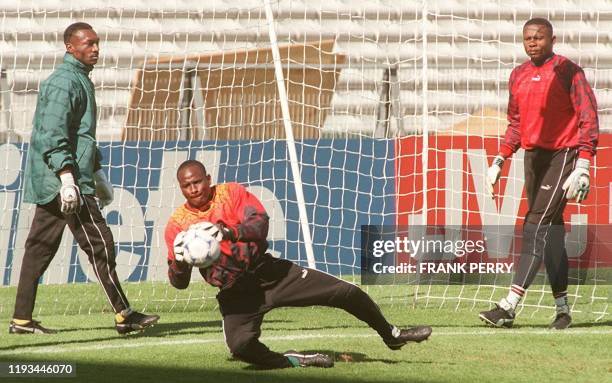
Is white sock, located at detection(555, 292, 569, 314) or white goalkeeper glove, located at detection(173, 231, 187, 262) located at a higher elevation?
white goalkeeper glove, located at detection(173, 231, 187, 262)

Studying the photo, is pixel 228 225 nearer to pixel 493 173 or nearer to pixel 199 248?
pixel 199 248

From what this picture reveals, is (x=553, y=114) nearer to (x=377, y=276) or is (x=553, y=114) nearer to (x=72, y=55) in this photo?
(x=72, y=55)

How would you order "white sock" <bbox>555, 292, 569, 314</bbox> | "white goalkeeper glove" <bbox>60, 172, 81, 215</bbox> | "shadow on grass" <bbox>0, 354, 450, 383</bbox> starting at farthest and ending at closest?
1. "white sock" <bbox>555, 292, 569, 314</bbox>
2. "white goalkeeper glove" <bbox>60, 172, 81, 215</bbox>
3. "shadow on grass" <bbox>0, 354, 450, 383</bbox>

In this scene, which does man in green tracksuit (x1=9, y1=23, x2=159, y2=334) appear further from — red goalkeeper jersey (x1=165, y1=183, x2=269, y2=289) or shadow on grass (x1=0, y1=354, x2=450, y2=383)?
red goalkeeper jersey (x1=165, y1=183, x2=269, y2=289)

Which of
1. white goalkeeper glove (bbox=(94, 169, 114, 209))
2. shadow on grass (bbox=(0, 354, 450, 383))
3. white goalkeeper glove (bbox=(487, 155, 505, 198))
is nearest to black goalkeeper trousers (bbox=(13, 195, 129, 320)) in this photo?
white goalkeeper glove (bbox=(94, 169, 114, 209))

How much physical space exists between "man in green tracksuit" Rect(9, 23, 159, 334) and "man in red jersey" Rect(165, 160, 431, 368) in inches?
60.8

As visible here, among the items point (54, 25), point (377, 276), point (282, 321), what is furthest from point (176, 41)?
point (282, 321)

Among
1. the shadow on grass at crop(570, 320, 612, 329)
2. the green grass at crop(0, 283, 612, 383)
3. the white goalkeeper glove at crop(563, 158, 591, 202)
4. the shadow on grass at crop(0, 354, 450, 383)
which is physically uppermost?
the white goalkeeper glove at crop(563, 158, 591, 202)

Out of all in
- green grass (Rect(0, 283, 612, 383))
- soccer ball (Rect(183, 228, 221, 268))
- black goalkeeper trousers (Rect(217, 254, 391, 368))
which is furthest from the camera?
black goalkeeper trousers (Rect(217, 254, 391, 368))

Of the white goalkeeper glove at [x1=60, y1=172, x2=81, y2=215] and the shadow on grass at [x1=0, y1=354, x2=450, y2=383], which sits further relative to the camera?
the white goalkeeper glove at [x1=60, y1=172, x2=81, y2=215]

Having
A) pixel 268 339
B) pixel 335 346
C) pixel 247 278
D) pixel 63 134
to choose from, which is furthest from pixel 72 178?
pixel 335 346

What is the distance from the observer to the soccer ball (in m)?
6.68

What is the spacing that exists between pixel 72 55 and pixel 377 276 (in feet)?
16.2

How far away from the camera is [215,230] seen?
6719 millimetres
